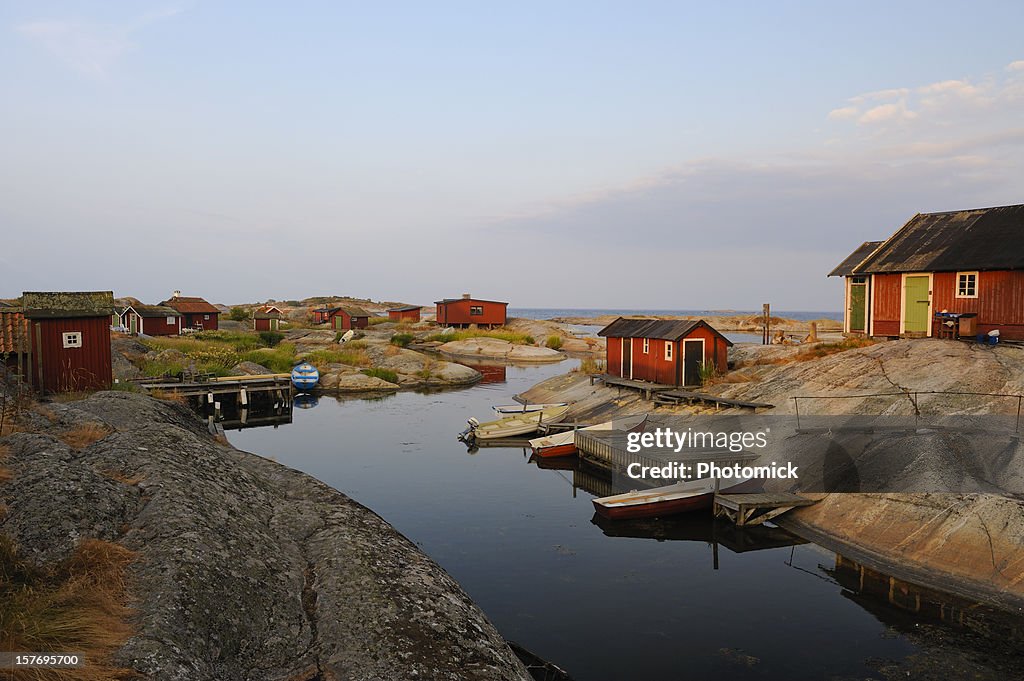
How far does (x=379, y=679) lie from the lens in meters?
7.43

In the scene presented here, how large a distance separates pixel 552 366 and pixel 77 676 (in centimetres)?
6819

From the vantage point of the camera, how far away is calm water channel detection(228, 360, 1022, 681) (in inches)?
550

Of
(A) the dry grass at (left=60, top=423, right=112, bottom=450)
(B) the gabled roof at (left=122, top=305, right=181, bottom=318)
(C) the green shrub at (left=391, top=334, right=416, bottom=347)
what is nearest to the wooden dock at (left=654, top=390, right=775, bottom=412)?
(A) the dry grass at (left=60, top=423, right=112, bottom=450)

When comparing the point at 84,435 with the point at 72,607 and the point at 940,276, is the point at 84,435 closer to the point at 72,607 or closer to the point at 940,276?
the point at 72,607

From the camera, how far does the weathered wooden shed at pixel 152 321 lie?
69812mm

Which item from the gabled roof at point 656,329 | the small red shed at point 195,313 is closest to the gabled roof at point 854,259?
the gabled roof at point 656,329

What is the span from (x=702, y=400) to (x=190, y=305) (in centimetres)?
7423

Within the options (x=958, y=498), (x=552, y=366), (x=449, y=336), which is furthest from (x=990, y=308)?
(x=449, y=336)

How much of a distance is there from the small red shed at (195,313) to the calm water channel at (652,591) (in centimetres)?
6165

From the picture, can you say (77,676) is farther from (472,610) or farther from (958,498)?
(958,498)

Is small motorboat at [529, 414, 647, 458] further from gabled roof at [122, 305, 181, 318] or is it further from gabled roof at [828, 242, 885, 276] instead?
gabled roof at [122, 305, 181, 318]

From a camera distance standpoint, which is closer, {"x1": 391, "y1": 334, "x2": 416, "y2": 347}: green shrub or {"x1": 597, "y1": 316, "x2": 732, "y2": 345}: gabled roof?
{"x1": 597, "y1": 316, "x2": 732, "y2": 345}: gabled roof

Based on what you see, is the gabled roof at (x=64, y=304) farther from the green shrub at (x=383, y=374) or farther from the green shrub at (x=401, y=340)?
the green shrub at (x=401, y=340)

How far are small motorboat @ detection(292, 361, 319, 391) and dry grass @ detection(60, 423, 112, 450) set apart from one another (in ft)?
140
